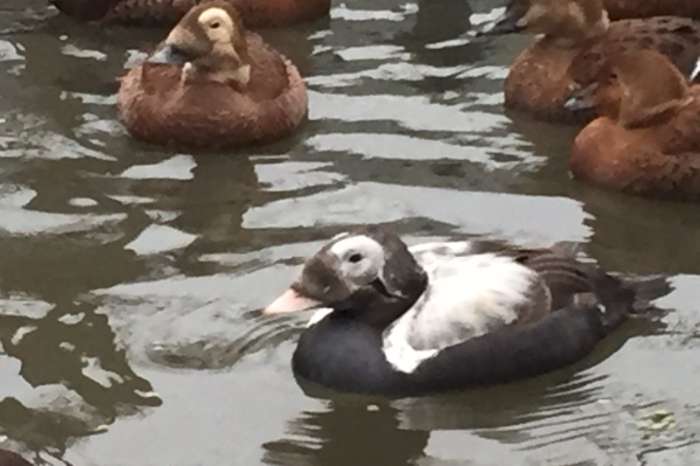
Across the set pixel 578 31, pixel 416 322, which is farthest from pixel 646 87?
pixel 416 322

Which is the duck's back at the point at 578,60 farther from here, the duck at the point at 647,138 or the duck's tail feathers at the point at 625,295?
the duck's tail feathers at the point at 625,295

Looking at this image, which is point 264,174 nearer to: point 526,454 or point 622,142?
point 622,142

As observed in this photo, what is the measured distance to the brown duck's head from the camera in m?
10.6

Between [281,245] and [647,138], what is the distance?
174 centimetres

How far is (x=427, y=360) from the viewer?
6098 mm

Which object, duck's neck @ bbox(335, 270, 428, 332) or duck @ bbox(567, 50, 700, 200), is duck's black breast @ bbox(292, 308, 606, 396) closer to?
duck's neck @ bbox(335, 270, 428, 332)

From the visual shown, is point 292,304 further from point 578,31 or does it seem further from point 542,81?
point 578,31

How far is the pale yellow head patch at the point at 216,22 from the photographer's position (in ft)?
28.1

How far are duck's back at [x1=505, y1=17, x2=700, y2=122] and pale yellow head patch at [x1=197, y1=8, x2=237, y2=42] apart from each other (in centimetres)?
153

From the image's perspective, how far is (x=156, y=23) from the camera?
10570 millimetres

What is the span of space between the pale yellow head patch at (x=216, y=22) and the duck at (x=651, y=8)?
8.02 feet

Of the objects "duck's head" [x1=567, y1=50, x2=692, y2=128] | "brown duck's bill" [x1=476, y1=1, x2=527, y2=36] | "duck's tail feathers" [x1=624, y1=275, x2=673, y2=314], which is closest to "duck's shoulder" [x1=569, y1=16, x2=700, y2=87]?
"brown duck's bill" [x1=476, y1=1, x2=527, y2=36]

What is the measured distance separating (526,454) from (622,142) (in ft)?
8.49

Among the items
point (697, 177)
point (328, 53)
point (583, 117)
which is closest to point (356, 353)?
point (697, 177)
